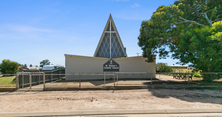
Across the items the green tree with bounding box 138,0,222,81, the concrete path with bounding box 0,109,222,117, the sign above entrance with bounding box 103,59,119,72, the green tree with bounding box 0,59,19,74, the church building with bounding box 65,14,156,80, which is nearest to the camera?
the concrete path with bounding box 0,109,222,117

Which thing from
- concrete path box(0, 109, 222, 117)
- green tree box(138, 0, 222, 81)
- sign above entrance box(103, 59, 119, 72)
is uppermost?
green tree box(138, 0, 222, 81)

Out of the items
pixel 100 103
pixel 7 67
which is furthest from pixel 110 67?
pixel 7 67

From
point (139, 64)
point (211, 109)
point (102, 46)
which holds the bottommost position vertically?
point (211, 109)

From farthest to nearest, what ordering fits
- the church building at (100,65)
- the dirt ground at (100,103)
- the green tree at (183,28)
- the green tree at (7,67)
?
1. the green tree at (7,67)
2. the church building at (100,65)
3. the green tree at (183,28)
4. the dirt ground at (100,103)

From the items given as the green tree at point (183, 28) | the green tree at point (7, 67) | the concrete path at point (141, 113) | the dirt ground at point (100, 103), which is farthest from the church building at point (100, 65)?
the green tree at point (7, 67)

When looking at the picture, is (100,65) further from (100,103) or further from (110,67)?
(100,103)

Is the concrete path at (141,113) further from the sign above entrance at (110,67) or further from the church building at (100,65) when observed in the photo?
the church building at (100,65)

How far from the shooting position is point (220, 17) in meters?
13.6

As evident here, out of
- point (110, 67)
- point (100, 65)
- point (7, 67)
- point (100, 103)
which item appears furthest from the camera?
point (7, 67)

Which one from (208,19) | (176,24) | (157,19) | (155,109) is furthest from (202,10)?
(155,109)

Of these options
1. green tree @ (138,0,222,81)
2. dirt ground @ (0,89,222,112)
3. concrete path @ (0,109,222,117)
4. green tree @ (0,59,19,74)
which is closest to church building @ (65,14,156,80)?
green tree @ (138,0,222,81)

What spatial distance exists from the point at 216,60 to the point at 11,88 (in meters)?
15.5

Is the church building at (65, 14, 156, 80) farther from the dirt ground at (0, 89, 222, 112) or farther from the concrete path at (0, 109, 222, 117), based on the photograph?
the concrete path at (0, 109, 222, 117)

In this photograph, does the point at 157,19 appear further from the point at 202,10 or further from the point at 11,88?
the point at 11,88
